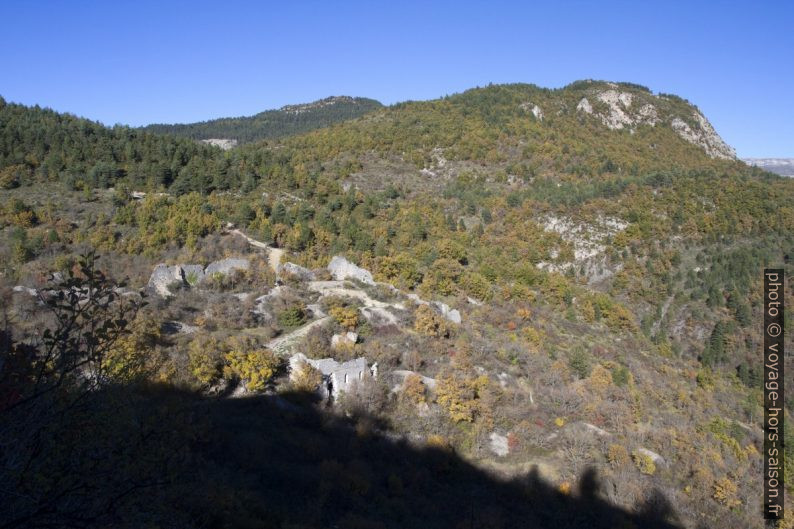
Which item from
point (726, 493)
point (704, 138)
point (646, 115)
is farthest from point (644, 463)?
point (704, 138)

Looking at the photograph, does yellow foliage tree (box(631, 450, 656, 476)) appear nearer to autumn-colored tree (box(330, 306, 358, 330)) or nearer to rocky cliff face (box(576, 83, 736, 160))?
autumn-colored tree (box(330, 306, 358, 330))

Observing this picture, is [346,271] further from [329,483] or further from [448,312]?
[329,483]

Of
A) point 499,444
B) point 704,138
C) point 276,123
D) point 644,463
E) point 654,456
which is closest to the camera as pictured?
point 499,444

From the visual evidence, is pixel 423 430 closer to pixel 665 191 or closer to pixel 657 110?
pixel 665 191

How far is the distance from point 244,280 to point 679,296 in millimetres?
39683

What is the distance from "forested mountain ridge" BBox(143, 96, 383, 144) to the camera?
119375 mm

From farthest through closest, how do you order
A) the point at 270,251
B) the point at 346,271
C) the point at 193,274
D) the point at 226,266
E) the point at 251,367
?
the point at 270,251, the point at 346,271, the point at 226,266, the point at 193,274, the point at 251,367

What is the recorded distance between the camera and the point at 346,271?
30250 mm

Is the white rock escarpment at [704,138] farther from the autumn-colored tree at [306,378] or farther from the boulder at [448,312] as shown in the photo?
the autumn-colored tree at [306,378]

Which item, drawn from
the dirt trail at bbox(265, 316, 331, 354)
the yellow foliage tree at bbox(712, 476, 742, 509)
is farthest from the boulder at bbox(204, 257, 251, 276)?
the yellow foliage tree at bbox(712, 476, 742, 509)

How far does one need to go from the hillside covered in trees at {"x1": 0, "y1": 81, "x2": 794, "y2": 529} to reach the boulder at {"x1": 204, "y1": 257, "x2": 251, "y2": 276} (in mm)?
872

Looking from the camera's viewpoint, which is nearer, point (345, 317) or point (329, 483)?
point (329, 483)

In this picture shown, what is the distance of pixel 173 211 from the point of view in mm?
31312

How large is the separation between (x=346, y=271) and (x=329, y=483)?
60.4 feet
